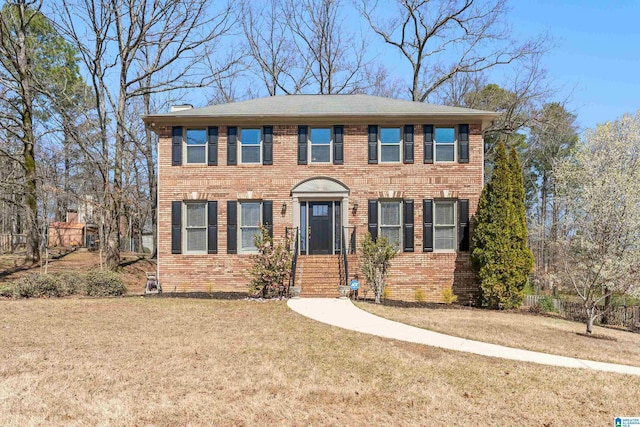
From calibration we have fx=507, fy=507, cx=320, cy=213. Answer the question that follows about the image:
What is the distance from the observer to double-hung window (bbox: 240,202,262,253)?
1599cm

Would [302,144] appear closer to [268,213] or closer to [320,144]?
[320,144]

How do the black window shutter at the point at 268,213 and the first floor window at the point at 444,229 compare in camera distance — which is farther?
the first floor window at the point at 444,229

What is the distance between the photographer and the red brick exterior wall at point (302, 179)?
15859 millimetres

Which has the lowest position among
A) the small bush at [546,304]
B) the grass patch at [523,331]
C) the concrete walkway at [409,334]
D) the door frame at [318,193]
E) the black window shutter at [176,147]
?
the small bush at [546,304]

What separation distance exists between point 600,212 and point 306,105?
9409mm

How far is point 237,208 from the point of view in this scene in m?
15.9

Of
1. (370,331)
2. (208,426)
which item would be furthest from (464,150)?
(208,426)

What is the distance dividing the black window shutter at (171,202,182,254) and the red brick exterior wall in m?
0.17

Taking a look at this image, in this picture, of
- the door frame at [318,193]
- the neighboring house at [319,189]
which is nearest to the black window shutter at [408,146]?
the neighboring house at [319,189]

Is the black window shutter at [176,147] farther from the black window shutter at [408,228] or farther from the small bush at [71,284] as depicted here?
the black window shutter at [408,228]

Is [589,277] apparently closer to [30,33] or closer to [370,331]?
[370,331]

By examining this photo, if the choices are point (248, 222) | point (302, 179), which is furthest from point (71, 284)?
point (302, 179)

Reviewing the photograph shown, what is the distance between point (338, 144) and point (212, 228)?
4764mm

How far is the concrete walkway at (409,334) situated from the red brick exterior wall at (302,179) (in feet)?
12.6
